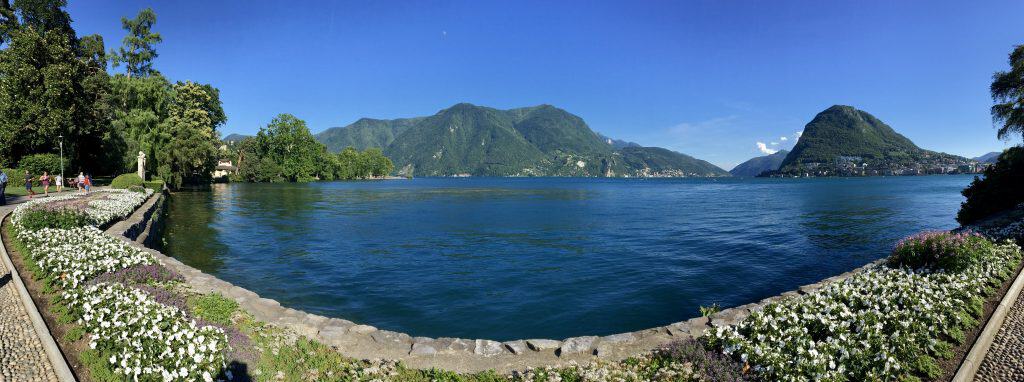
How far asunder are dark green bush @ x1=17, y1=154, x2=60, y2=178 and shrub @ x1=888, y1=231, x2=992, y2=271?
63065 mm

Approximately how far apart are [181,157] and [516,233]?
53.0m

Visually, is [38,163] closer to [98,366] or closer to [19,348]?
[19,348]

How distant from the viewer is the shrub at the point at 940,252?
12.9 metres

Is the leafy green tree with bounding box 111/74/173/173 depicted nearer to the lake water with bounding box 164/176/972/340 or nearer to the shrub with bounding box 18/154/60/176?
the shrub with bounding box 18/154/60/176

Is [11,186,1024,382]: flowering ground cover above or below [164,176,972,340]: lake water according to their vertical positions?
above

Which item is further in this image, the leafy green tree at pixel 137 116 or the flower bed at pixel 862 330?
the leafy green tree at pixel 137 116

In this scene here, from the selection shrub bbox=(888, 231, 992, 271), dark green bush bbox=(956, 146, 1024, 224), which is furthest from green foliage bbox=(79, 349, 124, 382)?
dark green bush bbox=(956, 146, 1024, 224)

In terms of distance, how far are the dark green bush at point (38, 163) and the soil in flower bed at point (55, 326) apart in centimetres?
4036

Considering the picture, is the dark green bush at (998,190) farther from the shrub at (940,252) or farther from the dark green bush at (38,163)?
the dark green bush at (38,163)

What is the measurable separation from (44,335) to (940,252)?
21669mm

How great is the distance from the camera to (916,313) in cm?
937

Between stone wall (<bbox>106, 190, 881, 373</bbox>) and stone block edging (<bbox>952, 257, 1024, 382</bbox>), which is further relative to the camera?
stone wall (<bbox>106, 190, 881, 373</bbox>)

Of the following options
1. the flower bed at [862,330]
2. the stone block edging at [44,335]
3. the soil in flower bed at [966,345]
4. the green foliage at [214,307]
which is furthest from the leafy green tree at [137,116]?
the soil in flower bed at [966,345]

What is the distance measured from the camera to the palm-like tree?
1150 inches
